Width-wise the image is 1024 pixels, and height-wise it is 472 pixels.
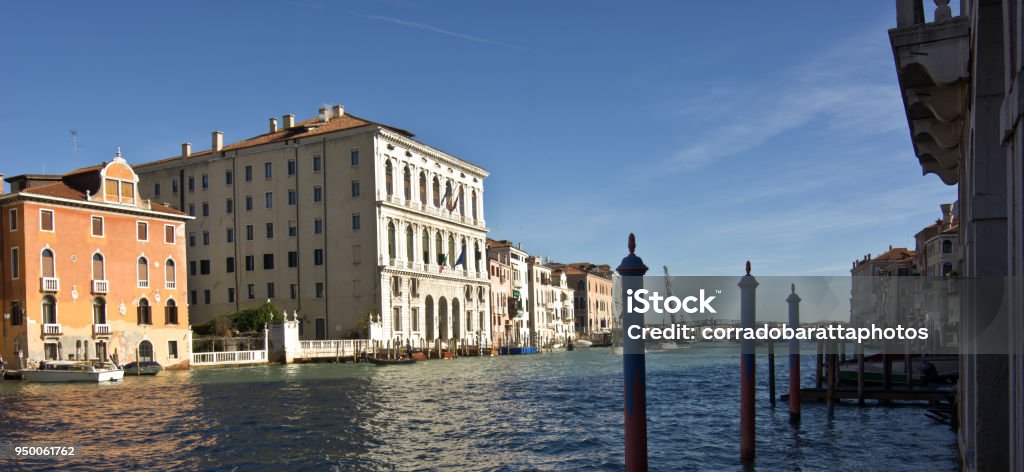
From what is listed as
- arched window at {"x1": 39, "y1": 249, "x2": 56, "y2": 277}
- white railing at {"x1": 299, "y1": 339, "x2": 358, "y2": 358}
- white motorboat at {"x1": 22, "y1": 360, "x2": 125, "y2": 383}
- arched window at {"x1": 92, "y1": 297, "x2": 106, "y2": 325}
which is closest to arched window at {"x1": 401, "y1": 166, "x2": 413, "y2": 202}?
white railing at {"x1": 299, "y1": 339, "x2": 358, "y2": 358}

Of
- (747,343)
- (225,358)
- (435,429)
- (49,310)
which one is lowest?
(225,358)

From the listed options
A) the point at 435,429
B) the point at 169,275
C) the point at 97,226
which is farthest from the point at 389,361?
the point at 435,429

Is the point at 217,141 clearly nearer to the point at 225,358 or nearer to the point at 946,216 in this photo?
the point at 225,358

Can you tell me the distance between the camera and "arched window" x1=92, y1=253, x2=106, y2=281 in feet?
111

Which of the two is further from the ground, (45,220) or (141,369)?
(45,220)

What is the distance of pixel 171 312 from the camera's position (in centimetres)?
3716

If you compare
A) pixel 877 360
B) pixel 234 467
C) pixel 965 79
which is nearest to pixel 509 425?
pixel 234 467

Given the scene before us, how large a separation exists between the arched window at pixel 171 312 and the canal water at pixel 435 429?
34.9 ft

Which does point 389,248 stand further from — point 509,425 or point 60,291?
A: point 509,425

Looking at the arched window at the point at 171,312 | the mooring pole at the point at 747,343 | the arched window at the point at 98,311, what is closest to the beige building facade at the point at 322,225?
the arched window at the point at 171,312

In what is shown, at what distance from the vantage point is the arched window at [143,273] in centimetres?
3584

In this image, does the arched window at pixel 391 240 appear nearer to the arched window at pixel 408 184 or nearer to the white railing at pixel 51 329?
the arched window at pixel 408 184

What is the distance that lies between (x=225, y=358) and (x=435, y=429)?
25.7 m

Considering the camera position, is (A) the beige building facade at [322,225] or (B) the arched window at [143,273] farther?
(A) the beige building facade at [322,225]
